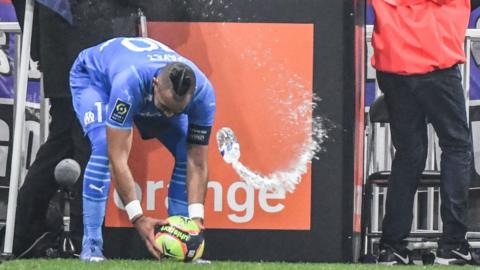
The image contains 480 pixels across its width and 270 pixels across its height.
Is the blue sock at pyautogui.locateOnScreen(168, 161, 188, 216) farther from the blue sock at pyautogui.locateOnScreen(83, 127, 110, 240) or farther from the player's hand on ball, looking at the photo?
the player's hand on ball

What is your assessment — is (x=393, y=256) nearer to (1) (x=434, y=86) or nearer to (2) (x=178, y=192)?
(1) (x=434, y=86)

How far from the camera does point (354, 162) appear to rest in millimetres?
8172

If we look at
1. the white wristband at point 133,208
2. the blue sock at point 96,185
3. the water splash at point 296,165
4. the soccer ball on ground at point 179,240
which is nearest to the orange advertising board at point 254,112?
the water splash at point 296,165

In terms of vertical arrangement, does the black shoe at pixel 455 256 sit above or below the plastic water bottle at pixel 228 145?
below

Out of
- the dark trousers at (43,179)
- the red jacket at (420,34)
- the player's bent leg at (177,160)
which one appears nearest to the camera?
the player's bent leg at (177,160)

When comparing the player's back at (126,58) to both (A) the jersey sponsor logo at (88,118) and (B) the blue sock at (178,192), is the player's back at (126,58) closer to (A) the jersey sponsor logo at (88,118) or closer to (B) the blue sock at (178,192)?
(A) the jersey sponsor logo at (88,118)

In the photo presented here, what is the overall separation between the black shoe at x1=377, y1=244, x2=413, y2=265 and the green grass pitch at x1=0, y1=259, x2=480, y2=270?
0.46 meters

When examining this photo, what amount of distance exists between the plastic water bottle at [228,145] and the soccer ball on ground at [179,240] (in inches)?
39.3

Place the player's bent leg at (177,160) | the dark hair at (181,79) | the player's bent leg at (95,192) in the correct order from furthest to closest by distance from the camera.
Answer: the player's bent leg at (177,160), the player's bent leg at (95,192), the dark hair at (181,79)

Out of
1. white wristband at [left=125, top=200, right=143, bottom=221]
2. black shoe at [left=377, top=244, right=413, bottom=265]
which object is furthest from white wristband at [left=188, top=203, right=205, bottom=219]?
black shoe at [left=377, top=244, right=413, bottom=265]

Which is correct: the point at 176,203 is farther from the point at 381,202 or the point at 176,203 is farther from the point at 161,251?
the point at 381,202

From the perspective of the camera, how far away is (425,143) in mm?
8180

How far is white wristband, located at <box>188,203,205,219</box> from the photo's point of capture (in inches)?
294

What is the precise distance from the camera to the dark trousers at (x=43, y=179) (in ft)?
27.3
